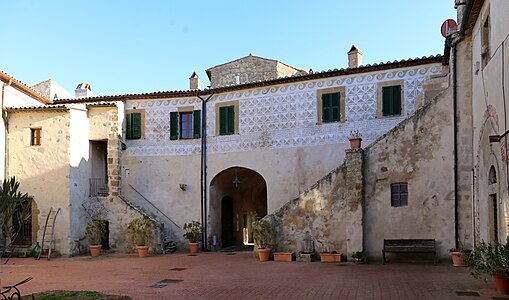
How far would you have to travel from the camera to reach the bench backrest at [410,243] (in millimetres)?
14617

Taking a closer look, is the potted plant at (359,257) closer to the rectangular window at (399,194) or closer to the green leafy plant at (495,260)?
the rectangular window at (399,194)

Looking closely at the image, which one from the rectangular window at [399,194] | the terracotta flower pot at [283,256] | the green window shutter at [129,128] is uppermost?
the green window shutter at [129,128]

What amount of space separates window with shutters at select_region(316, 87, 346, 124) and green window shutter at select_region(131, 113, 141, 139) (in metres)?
8.65

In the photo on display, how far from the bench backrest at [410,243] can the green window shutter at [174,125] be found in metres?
11.1

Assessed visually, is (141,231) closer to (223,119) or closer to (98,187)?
(98,187)

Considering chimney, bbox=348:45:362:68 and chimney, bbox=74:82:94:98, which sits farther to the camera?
chimney, bbox=74:82:94:98

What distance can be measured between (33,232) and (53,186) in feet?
7.02

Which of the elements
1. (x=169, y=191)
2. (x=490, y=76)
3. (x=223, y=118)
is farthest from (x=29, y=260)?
(x=490, y=76)

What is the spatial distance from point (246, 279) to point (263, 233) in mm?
3981

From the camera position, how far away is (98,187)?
857 inches

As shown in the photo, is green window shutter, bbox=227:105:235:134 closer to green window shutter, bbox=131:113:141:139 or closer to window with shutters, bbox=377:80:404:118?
green window shutter, bbox=131:113:141:139

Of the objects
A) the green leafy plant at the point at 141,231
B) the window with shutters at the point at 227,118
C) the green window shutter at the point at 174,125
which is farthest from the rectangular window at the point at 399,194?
the green window shutter at the point at 174,125

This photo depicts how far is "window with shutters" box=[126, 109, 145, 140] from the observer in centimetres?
2242

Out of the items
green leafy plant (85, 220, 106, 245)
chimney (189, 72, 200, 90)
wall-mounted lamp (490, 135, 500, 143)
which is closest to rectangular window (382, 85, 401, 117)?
wall-mounted lamp (490, 135, 500, 143)
